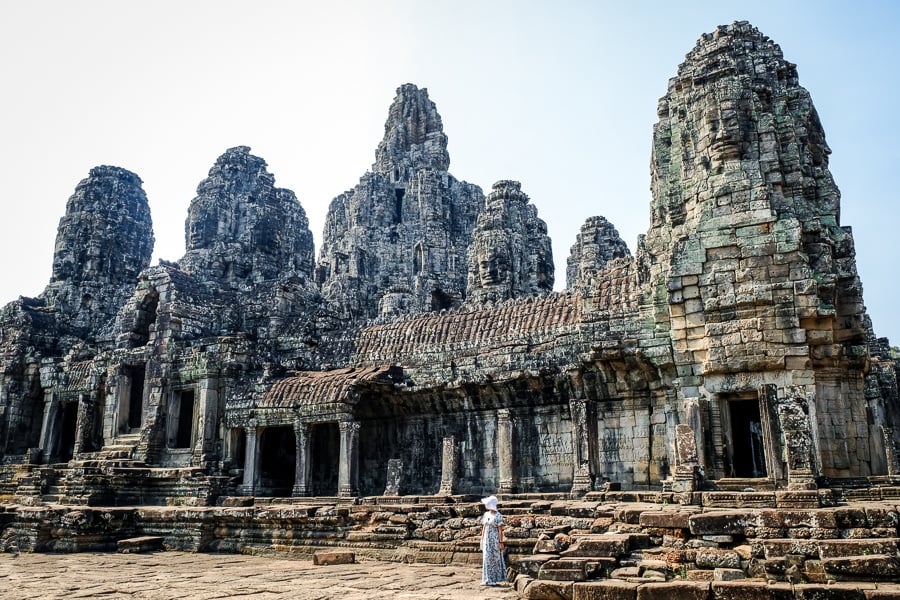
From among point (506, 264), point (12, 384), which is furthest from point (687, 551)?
point (12, 384)

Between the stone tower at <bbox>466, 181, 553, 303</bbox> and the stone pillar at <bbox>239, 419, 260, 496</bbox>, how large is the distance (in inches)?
586

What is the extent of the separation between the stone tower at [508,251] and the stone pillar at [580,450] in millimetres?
16982

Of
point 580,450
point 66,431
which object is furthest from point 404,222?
point 580,450

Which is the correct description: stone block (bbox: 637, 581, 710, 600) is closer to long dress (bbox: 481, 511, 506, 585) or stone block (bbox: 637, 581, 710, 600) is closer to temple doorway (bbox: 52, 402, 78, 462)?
long dress (bbox: 481, 511, 506, 585)

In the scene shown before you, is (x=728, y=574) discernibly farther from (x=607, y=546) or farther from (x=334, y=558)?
(x=334, y=558)

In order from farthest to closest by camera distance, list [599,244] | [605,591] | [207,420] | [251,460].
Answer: [599,244], [207,420], [251,460], [605,591]

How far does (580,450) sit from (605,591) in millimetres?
8922

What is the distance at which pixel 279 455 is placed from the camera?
76.1 ft

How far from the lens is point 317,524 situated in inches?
616

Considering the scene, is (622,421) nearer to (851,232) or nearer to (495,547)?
(851,232)

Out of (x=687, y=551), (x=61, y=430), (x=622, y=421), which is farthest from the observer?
(x=61, y=430)

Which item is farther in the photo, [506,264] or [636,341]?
[506,264]

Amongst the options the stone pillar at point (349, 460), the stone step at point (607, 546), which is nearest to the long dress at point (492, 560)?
the stone step at point (607, 546)

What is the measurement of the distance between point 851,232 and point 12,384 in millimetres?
30034
